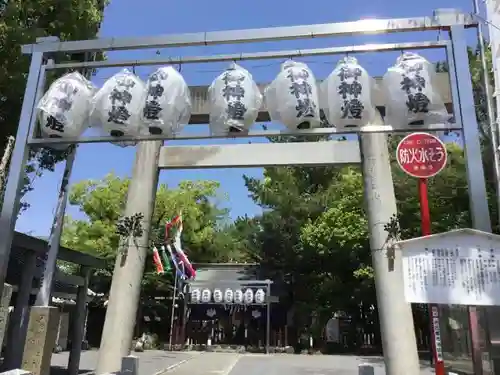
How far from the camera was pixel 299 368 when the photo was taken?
56.8 feet

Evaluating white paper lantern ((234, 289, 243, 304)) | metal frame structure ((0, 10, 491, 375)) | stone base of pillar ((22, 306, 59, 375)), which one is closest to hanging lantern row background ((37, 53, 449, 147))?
metal frame structure ((0, 10, 491, 375))

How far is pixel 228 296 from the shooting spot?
2456 centimetres

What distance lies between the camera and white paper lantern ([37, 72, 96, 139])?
6129 millimetres

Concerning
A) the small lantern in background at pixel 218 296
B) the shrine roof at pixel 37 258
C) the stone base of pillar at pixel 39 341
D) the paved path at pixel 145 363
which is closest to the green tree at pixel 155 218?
the small lantern in background at pixel 218 296

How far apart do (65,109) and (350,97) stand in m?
3.55

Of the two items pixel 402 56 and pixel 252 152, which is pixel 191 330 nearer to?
pixel 252 152

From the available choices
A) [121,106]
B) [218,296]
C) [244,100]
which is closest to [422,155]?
[244,100]

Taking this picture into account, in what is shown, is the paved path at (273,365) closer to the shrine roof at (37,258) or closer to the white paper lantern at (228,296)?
the white paper lantern at (228,296)

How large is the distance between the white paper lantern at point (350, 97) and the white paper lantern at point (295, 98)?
0.20m

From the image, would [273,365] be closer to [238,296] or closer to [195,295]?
[238,296]

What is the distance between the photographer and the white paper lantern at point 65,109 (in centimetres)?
613

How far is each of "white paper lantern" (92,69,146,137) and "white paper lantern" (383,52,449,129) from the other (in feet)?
9.90

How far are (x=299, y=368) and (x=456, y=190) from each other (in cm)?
825

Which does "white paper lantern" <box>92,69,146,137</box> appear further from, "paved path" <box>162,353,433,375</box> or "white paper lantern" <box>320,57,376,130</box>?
"paved path" <box>162,353,433,375</box>
